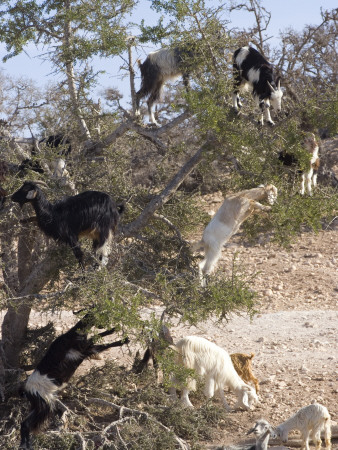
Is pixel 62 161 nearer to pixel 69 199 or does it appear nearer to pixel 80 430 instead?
pixel 69 199

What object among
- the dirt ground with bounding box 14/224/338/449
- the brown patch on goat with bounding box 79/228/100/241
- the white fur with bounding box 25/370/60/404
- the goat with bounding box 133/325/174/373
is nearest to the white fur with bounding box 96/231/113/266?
the brown patch on goat with bounding box 79/228/100/241

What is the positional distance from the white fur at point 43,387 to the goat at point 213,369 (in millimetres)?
1338

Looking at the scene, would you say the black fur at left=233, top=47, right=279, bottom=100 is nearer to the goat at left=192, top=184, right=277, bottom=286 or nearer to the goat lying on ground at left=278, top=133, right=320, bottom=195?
the goat lying on ground at left=278, top=133, right=320, bottom=195

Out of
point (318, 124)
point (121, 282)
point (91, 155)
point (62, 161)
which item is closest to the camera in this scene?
point (121, 282)

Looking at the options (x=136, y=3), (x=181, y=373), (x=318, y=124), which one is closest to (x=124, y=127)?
(x=136, y=3)

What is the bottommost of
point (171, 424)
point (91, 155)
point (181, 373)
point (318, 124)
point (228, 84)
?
point (171, 424)

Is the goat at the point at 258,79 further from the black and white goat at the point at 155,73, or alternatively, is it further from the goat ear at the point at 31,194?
the goat ear at the point at 31,194

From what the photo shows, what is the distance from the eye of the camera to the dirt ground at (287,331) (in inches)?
281

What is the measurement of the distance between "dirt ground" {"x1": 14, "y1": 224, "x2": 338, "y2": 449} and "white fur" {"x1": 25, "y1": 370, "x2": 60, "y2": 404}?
0.80 metres

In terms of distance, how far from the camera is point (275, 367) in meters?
8.16

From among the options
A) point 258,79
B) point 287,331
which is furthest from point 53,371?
point 287,331

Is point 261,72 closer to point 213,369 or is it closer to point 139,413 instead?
point 213,369

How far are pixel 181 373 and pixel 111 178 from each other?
9.03 feet

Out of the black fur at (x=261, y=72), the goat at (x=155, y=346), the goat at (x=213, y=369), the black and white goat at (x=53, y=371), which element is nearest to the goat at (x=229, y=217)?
the goat at (x=155, y=346)
